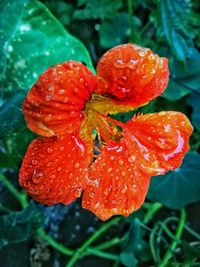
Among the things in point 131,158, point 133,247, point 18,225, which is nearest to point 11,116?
point 131,158

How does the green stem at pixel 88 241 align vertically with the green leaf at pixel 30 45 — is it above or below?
below

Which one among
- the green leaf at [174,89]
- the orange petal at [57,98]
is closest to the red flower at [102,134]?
the orange petal at [57,98]

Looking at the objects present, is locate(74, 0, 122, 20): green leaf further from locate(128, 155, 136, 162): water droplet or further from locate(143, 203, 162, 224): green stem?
locate(128, 155, 136, 162): water droplet

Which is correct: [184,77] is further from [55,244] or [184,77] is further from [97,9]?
[55,244]

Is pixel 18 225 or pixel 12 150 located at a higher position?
pixel 12 150

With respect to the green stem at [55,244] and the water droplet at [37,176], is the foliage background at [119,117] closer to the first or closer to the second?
the green stem at [55,244]

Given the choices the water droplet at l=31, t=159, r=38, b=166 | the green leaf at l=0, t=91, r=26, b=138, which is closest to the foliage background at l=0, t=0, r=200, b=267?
the green leaf at l=0, t=91, r=26, b=138
